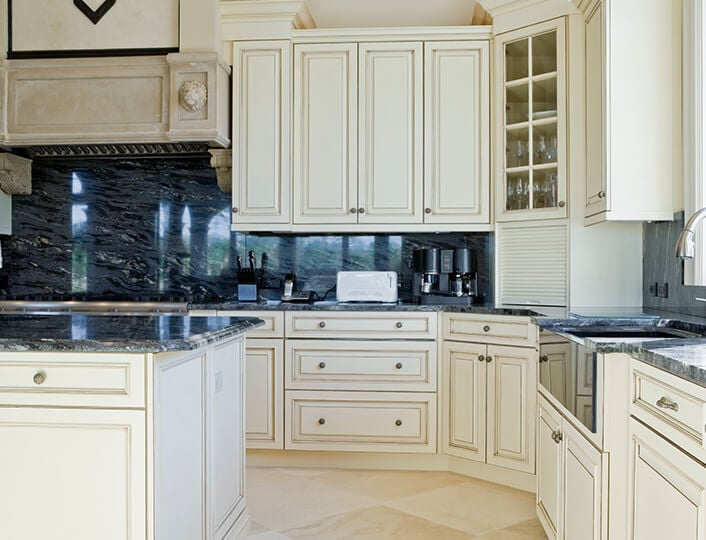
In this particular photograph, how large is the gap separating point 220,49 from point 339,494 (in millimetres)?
2530

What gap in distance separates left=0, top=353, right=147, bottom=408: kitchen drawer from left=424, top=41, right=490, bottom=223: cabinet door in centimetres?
220

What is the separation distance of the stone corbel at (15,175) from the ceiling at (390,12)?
6.94 ft

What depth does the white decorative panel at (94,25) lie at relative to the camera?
11.8 feet

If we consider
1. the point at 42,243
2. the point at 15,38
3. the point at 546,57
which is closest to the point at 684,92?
the point at 546,57

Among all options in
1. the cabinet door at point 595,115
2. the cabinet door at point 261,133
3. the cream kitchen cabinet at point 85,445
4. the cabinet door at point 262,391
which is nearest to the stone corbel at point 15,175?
the cabinet door at point 261,133

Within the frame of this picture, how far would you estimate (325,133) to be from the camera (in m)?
3.59

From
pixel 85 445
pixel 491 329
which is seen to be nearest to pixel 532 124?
Result: pixel 491 329

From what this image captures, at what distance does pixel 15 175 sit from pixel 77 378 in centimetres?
286

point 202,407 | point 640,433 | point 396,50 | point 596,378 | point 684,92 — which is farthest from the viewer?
point 396,50

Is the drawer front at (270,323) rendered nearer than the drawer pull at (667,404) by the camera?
No

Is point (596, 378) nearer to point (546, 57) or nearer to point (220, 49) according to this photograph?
point (546, 57)

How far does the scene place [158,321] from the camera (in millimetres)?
2201

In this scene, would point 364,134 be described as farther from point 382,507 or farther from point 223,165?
point 382,507

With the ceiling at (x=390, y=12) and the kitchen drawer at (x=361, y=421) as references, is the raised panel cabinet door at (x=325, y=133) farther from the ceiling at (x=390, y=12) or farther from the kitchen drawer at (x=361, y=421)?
the kitchen drawer at (x=361, y=421)
